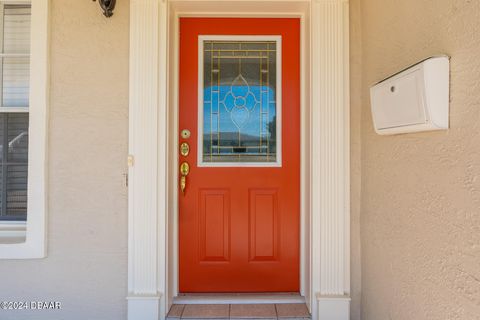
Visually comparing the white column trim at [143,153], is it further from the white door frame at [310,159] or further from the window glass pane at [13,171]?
the window glass pane at [13,171]

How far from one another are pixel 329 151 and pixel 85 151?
1.55 meters

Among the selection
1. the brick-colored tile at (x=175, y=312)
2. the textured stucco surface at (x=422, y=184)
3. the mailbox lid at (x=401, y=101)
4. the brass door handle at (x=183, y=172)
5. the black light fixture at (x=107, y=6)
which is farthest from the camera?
the brass door handle at (x=183, y=172)

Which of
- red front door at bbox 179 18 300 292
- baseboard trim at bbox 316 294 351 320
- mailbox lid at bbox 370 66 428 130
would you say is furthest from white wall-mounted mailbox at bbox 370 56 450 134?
baseboard trim at bbox 316 294 351 320

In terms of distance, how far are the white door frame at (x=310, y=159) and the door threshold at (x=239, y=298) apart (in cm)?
23

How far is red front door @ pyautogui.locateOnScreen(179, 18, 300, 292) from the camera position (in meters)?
2.44

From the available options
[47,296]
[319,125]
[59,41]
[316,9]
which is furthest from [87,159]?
[316,9]

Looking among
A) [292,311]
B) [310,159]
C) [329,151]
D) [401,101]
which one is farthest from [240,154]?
[401,101]

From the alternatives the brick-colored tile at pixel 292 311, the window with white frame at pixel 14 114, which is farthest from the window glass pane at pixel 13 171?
the brick-colored tile at pixel 292 311

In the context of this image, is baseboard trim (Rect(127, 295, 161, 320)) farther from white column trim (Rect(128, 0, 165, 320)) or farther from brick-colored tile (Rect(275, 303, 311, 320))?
brick-colored tile (Rect(275, 303, 311, 320))

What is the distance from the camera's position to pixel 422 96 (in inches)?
49.3

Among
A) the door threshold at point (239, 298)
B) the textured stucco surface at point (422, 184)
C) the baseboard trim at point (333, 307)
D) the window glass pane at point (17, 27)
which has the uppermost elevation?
the window glass pane at point (17, 27)

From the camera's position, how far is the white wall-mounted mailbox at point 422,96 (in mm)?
1237

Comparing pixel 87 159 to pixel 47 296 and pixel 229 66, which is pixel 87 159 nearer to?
pixel 47 296

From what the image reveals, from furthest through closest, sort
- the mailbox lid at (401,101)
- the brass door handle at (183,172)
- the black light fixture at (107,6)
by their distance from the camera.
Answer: the brass door handle at (183,172)
the black light fixture at (107,6)
the mailbox lid at (401,101)
